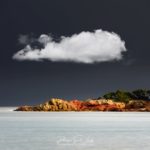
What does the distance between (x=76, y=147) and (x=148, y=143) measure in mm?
9804

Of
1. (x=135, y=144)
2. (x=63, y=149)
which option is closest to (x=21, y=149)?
(x=63, y=149)

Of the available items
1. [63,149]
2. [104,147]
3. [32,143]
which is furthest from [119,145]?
[32,143]

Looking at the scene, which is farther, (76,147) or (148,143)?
(148,143)

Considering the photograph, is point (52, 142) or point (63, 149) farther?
point (52, 142)

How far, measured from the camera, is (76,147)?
175 feet

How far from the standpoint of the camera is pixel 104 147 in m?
53.1

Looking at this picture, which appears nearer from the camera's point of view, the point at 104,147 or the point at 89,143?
the point at 104,147

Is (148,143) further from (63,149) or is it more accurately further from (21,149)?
(21,149)

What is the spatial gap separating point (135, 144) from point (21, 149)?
45.4 feet

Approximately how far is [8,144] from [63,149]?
868 centimetres

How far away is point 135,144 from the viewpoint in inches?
2244

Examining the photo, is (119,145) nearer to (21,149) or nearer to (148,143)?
(148,143)

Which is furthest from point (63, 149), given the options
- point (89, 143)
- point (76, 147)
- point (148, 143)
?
point (148, 143)

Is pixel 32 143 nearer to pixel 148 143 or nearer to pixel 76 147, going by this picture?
pixel 76 147
